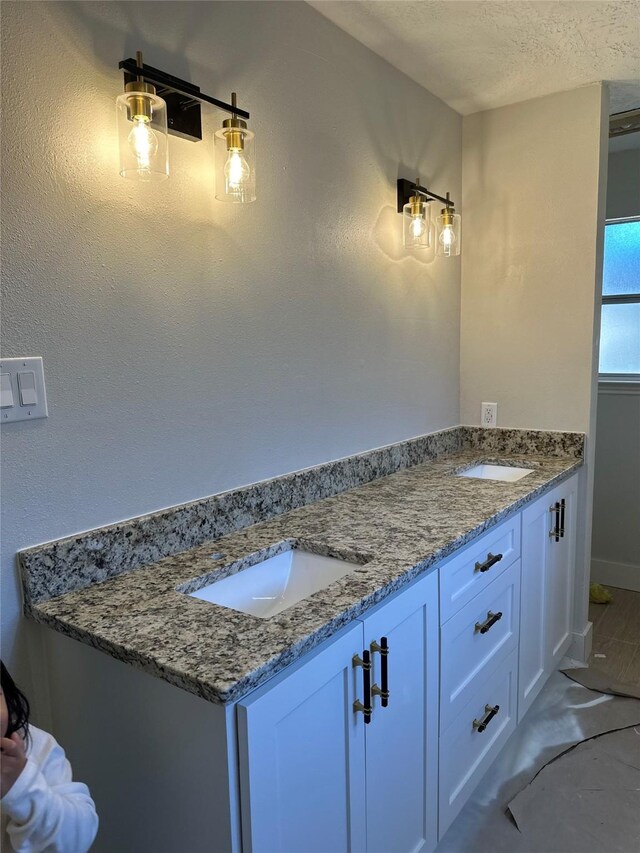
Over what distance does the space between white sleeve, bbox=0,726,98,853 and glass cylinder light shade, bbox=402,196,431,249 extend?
180cm

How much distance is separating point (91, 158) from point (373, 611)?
1036 mm

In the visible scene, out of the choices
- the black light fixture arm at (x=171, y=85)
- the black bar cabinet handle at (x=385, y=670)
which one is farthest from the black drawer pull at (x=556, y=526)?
the black light fixture arm at (x=171, y=85)

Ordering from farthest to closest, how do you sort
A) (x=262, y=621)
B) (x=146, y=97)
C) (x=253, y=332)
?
(x=253, y=332)
(x=146, y=97)
(x=262, y=621)

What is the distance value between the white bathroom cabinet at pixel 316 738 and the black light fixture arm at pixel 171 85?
1091 millimetres

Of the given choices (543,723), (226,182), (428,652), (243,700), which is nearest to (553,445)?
(543,723)

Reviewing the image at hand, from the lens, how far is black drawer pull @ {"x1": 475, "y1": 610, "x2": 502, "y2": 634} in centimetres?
161

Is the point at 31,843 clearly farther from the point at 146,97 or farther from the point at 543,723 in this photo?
Answer: the point at 543,723

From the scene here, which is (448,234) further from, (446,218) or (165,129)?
(165,129)

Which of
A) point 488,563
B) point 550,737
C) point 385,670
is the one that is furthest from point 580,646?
point 385,670

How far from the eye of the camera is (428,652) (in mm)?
1367

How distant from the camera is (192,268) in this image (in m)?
1.38

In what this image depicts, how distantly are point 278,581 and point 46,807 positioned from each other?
697 millimetres

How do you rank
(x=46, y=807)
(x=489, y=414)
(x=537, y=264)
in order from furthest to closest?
1. (x=489, y=414)
2. (x=537, y=264)
3. (x=46, y=807)

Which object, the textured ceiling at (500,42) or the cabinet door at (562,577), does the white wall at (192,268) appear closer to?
the textured ceiling at (500,42)
